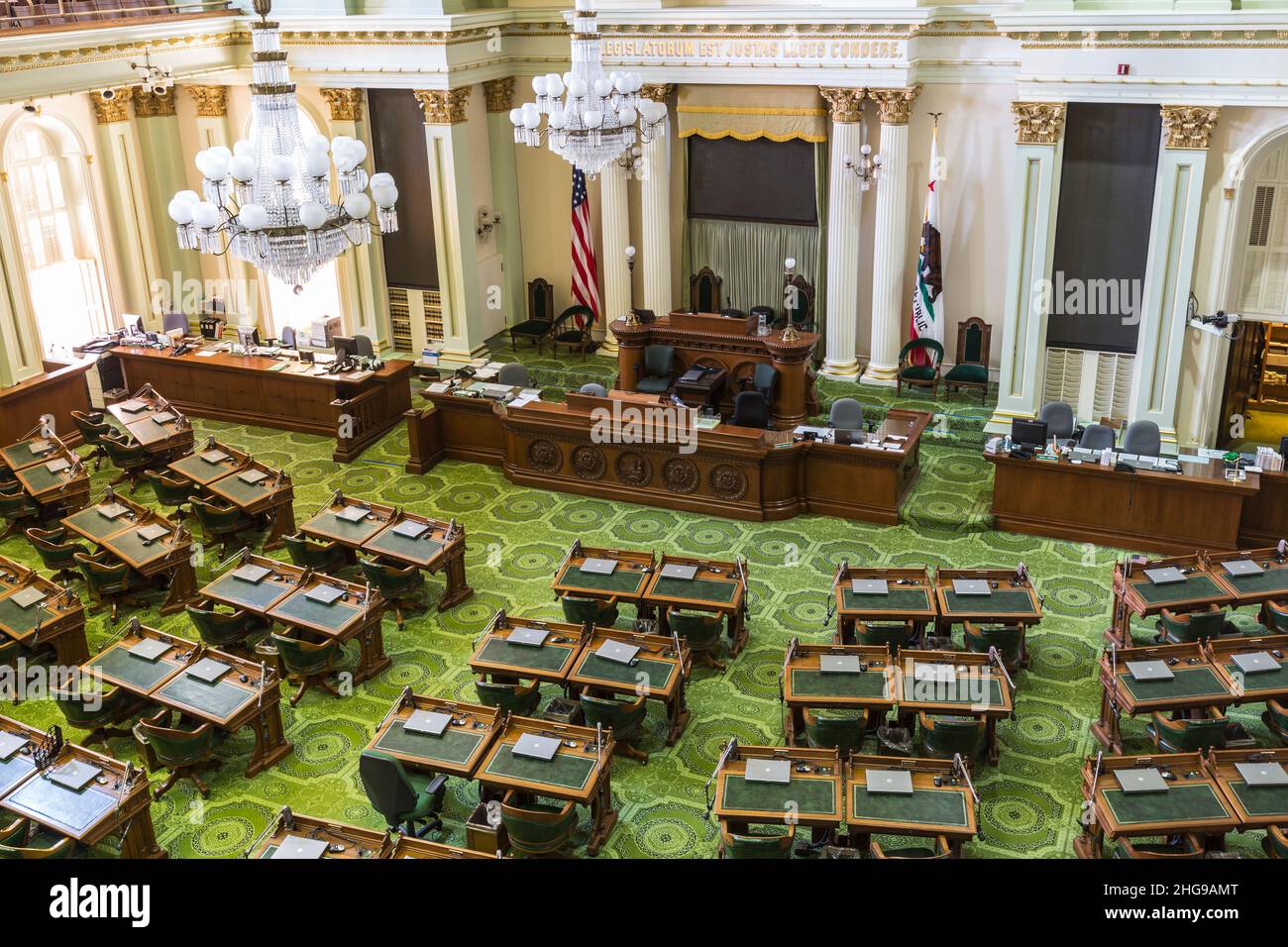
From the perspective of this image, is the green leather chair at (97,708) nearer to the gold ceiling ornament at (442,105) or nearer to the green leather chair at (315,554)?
the green leather chair at (315,554)

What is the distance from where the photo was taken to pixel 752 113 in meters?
17.3

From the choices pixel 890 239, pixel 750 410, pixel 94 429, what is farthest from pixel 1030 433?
pixel 94 429

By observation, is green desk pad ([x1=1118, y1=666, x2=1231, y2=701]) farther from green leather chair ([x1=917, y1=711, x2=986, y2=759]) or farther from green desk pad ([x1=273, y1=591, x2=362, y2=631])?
green desk pad ([x1=273, y1=591, x2=362, y2=631])

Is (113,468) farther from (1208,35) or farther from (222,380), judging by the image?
(1208,35)

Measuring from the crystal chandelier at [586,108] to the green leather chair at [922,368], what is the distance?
19.7ft

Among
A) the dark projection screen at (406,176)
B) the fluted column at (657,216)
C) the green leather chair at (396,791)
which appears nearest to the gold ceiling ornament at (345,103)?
the dark projection screen at (406,176)

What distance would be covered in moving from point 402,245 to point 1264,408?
42.4 feet

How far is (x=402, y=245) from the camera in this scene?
18.9 m

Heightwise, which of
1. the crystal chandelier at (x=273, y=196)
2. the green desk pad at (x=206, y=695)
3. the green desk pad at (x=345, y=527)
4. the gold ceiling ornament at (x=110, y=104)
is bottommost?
the green desk pad at (x=206, y=695)

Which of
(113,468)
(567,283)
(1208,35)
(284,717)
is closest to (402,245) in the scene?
(567,283)

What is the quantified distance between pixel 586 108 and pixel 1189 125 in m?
6.98

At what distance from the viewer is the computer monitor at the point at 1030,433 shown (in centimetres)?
1345

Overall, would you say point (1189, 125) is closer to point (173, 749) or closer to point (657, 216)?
point (657, 216)

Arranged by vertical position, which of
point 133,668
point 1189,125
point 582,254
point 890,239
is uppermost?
point 1189,125
